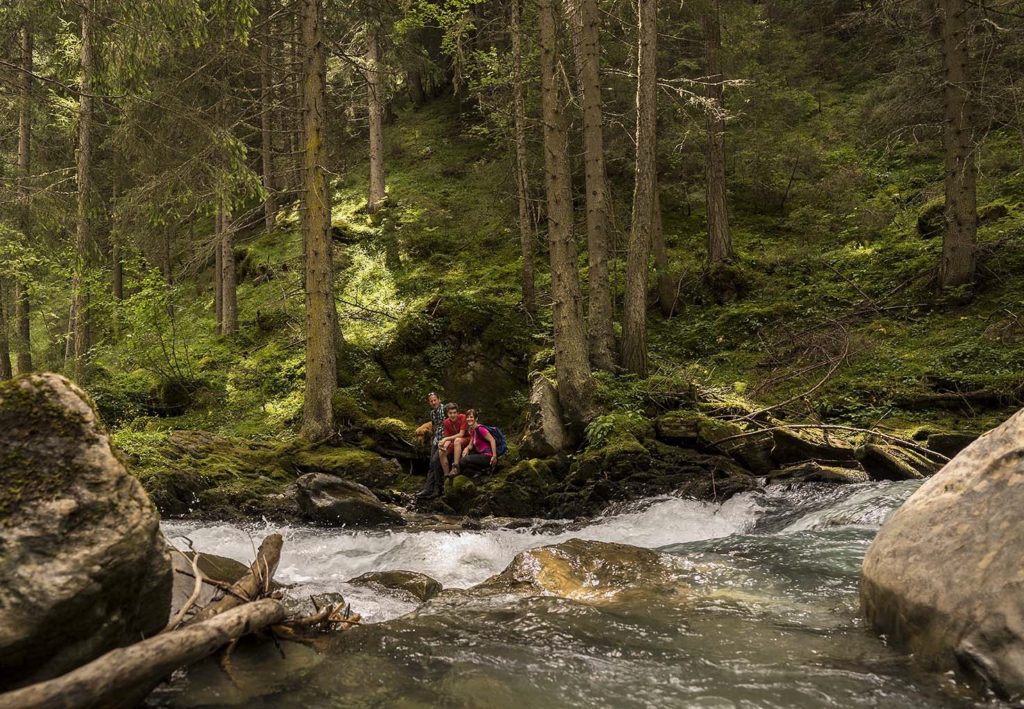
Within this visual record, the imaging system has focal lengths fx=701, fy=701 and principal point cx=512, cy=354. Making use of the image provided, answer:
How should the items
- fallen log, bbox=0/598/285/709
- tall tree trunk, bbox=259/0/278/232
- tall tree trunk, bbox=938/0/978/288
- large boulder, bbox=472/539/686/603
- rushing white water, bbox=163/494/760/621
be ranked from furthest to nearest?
1. tall tree trunk, bbox=259/0/278/232
2. tall tree trunk, bbox=938/0/978/288
3. rushing white water, bbox=163/494/760/621
4. large boulder, bbox=472/539/686/603
5. fallen log, bbox=0/598/285/709

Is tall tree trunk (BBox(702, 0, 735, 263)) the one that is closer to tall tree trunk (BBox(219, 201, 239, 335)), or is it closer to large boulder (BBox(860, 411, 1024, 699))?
tall tree trunk (BBox(219, 201, 239, 335))

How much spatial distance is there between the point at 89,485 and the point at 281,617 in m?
1.63

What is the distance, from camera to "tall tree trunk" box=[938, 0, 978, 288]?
527 inches

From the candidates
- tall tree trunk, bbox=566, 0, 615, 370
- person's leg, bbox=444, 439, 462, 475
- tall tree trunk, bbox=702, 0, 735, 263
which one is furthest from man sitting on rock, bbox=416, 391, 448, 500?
tall tree trunk, bbox=702, 0, 735, 263

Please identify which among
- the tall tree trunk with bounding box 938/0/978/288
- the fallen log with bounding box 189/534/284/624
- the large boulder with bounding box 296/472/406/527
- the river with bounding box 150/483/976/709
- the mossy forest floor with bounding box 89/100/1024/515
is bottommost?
the river with bounding box 150/483/976/709

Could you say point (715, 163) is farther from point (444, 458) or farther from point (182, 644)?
point (182, 644)

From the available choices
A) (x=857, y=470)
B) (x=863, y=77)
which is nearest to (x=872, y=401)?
(x=857, y=470)

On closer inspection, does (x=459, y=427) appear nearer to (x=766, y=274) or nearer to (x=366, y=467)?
(x=366, y=467)

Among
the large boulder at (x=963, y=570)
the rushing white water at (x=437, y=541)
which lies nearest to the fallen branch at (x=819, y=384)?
the rushing white water at (x=437, y=541)

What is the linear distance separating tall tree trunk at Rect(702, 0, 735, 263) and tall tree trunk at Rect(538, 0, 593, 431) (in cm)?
589

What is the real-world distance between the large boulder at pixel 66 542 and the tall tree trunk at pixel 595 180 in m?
10.3

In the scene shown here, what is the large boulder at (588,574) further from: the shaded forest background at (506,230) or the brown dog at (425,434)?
the brown dog at (425,434)

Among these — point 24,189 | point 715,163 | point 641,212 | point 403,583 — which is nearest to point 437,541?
point 403,583

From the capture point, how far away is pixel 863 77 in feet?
89.0
